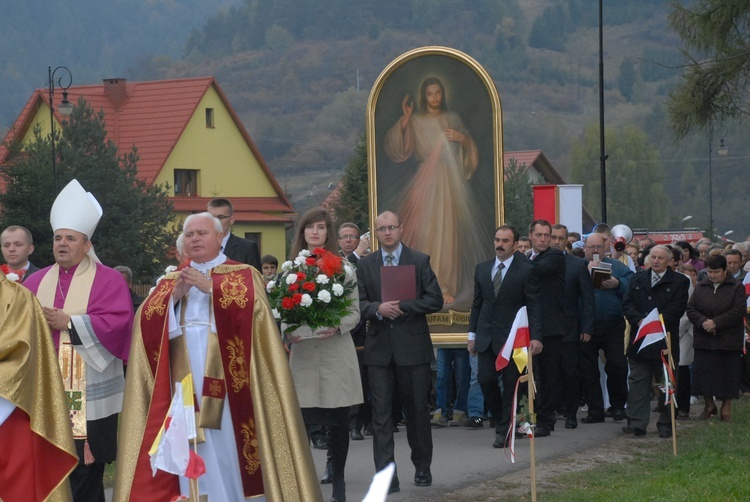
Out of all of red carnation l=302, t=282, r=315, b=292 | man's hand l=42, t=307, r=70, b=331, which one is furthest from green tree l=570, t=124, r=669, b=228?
man's hand l=42, t=307, r=70, b=331

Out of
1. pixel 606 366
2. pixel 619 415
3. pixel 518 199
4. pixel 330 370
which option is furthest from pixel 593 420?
pixel 518 199

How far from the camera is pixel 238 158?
56969mm

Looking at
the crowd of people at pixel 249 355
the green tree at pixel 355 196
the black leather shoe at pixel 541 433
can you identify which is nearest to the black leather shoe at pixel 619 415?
the crowd of people at pixel 249 355

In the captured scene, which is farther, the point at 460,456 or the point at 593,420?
the point at 593,420

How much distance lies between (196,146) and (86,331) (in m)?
48.9

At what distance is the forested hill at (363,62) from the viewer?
382 ft

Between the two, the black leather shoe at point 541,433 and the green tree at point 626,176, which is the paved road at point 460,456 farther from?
the green tree at point 626,176

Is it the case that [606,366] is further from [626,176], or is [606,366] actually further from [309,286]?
[626,176]

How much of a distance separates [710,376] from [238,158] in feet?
148

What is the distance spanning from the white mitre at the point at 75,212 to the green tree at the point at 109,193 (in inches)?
969

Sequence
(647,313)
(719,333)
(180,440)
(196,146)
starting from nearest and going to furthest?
(180,440) < (647,313) < (719,333) < (196,146)

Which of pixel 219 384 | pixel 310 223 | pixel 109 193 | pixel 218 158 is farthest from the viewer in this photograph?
pixel 218 158

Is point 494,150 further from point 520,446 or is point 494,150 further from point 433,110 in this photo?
point 520,446

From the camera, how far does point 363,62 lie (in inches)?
5723
